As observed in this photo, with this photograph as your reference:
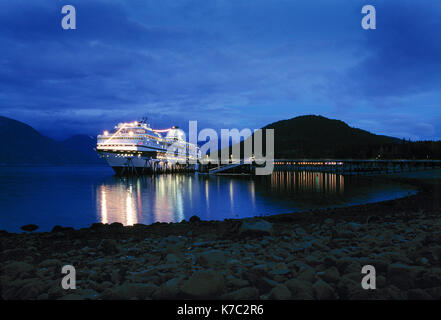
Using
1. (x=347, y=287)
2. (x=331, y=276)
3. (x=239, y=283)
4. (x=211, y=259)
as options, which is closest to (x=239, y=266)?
(x=211, y=259)

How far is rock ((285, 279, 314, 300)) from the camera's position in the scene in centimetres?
430

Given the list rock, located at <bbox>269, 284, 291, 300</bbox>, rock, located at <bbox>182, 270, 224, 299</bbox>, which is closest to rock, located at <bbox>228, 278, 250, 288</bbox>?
rock, located at <bbox>182, 270, 224, 299</bbox>

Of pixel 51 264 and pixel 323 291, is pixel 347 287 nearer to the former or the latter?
pixel 323 291

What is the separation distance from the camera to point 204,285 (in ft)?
15.1

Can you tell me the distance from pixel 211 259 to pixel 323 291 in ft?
8.24

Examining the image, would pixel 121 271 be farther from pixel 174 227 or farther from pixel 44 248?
pixel 174 227

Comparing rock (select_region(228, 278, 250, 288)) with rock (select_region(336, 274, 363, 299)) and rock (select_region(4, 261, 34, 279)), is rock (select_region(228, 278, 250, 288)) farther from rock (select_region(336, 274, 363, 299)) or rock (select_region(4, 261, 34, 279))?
rock (select_region(4, 261, 34, 279))

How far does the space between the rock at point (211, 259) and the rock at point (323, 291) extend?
2.14 meters

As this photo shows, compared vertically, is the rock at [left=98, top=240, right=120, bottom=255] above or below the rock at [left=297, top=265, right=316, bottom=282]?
below

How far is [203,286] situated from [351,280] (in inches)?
92.1

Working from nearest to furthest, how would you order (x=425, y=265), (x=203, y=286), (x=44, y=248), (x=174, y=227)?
(x=203, y=286)
(x=425, y=265)
(x=44, y=248)
(x=174, y=227)

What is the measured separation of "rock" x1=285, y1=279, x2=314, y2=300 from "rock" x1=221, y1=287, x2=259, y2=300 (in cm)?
54
